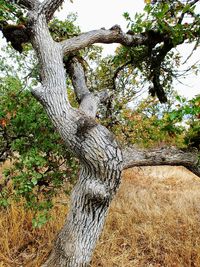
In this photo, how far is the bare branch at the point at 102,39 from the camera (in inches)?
161

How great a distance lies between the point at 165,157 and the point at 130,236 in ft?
5.81

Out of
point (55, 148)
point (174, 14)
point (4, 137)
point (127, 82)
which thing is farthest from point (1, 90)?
point (127, 82)

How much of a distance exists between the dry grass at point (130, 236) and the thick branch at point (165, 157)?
4.29ft

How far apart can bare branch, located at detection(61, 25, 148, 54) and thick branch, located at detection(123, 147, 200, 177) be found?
5.87 feet

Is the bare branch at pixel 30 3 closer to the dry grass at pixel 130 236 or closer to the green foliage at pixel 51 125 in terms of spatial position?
the green foliage at pixel 51 125

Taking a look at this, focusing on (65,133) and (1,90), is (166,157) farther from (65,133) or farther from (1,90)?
(1,90)

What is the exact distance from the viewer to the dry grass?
3855 millimetres

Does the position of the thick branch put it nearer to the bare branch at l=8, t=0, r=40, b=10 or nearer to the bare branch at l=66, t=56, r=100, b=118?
the bare branch at l=66, t=56, r=100, b=118

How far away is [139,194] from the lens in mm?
6750

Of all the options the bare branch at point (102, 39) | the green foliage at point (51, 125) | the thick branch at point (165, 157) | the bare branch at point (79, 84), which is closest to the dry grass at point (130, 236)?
the green foliage at point (51, 125)

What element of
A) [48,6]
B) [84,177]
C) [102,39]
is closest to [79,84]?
[102,39]

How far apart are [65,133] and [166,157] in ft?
4.22

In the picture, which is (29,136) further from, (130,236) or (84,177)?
(130,236)

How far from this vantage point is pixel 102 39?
4.55 metres
